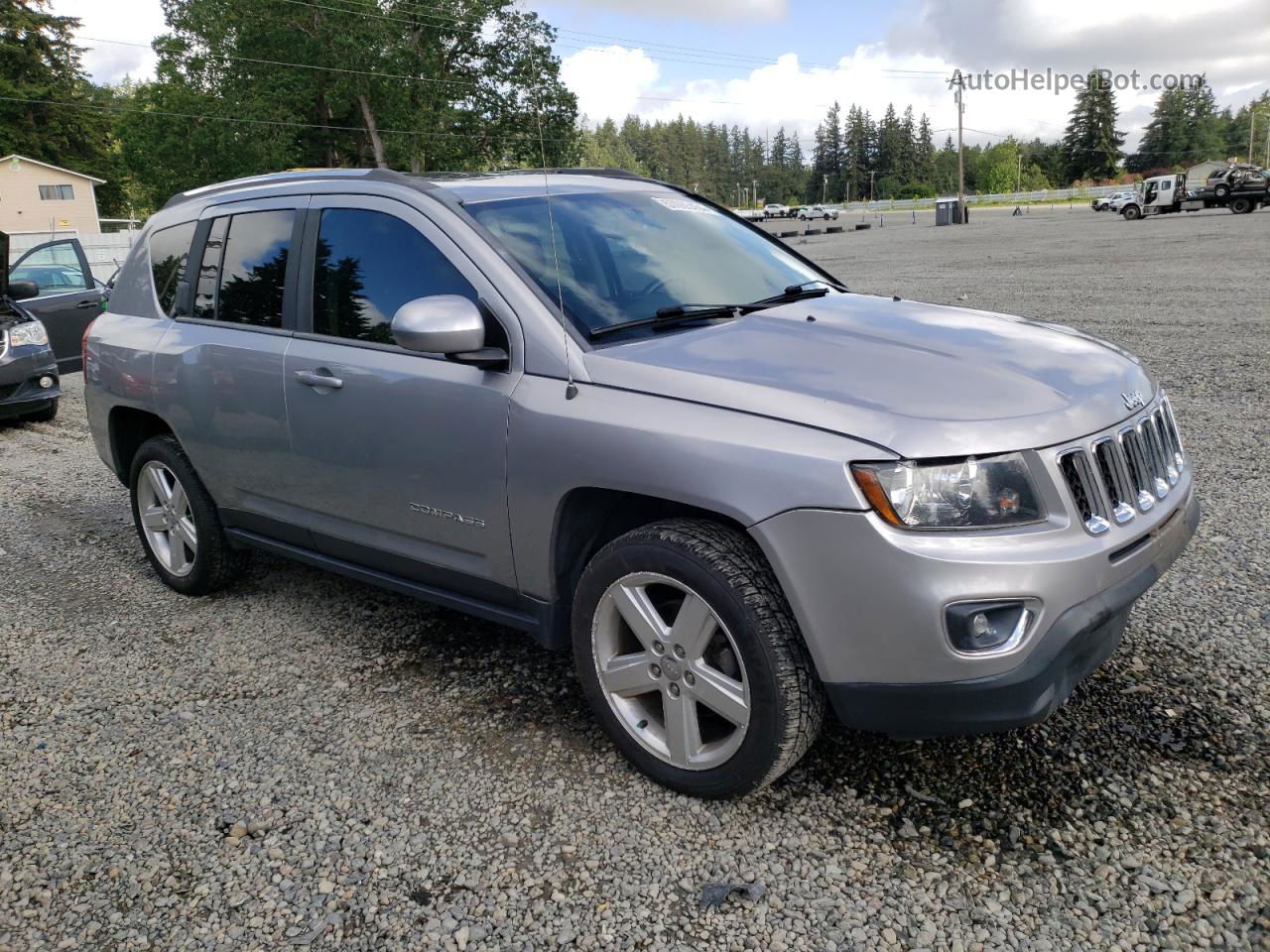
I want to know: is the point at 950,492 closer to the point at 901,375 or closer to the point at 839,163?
the point at 901,375

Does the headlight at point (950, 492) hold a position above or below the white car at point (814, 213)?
below

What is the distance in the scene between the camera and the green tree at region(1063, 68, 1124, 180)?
11644 cm

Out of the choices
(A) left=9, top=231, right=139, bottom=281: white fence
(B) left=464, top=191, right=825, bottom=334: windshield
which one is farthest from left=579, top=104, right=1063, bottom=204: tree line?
(B) left=464, top=191, right=825, bottom=334: windshield

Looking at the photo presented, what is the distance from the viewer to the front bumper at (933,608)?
2332 millimetres

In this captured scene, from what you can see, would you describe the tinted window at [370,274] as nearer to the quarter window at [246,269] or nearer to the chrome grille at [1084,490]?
the quarter window at [246,269]

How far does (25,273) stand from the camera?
38.0 ft

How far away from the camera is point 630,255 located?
349 centimetres

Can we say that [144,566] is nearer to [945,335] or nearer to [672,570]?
[672,570]

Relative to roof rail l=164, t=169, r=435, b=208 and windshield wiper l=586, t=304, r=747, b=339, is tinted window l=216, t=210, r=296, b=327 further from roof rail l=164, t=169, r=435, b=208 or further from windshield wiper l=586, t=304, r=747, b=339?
windshield wiper l=586, t=304, r=747, b=339

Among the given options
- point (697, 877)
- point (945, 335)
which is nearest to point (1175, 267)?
point (945, 335)

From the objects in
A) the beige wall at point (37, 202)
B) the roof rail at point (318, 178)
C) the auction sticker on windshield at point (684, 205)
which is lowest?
the auction sticker on windshield at point (684, 205)

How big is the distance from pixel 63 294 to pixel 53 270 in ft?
1.71

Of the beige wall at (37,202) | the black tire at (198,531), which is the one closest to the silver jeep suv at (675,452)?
the black tire at (198,531)

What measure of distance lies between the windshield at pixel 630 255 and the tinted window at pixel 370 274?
0.77 feet
